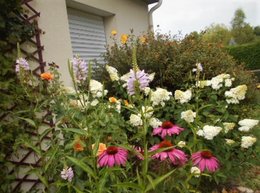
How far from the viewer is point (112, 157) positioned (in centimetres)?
225

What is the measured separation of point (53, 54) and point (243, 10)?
224 ft

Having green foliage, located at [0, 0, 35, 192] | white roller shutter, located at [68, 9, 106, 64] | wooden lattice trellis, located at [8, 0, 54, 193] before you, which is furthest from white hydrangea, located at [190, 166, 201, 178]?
white roller shutter, located at [68, 9, 106, 64]

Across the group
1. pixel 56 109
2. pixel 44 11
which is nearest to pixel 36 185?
pixel 56 109

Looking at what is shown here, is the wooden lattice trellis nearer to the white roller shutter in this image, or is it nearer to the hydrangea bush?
the hydrangea bush

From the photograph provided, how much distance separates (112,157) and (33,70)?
97.2 inches

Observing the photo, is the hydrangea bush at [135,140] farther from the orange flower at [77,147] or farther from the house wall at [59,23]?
the house wall at [59,23]

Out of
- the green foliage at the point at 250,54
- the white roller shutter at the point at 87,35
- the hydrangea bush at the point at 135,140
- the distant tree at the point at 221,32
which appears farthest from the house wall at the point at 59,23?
the distant tree at the point at 221,32

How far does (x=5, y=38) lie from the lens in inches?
153

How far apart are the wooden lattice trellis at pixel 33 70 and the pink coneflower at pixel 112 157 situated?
5.84 ft

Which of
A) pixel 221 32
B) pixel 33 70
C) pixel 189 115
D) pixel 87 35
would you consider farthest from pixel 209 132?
pixel 221 32

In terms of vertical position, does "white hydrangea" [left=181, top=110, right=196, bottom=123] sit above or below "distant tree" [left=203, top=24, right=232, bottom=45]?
below

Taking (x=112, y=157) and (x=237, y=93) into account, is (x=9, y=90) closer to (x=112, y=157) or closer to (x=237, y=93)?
(x=112, y=157)

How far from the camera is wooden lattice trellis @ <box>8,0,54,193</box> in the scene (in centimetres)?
393

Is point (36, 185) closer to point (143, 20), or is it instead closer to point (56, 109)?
point (56, 109)
